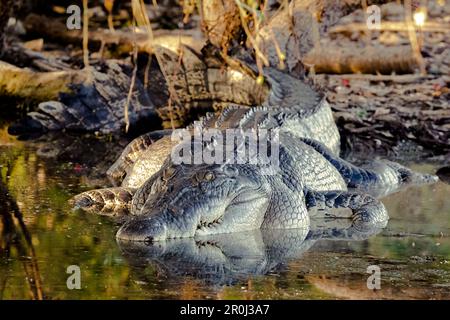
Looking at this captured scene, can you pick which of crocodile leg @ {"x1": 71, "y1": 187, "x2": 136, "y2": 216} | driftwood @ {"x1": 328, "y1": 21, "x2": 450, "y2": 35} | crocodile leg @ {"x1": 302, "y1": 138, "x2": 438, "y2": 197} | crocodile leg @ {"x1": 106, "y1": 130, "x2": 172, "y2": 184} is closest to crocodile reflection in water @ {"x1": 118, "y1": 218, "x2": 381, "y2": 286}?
crocodile leg @ {"x1": 71, "y1": 187, "x2": 136, "y2": 216}

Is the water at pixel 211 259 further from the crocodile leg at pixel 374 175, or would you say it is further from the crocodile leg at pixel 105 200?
the crocodile leg at pixel 374 175

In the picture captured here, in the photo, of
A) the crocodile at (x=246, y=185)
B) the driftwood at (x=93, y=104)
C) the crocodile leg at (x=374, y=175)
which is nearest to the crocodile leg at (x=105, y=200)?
the crocodile at (x=246, y=185)

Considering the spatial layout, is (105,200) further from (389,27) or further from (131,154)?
(389,27)

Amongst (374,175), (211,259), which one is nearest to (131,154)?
(374,175)

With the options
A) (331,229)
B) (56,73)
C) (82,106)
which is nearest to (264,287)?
(331,229)

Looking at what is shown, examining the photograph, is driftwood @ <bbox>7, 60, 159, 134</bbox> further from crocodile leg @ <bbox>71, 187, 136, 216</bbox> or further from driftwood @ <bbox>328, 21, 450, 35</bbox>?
driftwood @ <bbox>328, 21, 450, 35</bbox>

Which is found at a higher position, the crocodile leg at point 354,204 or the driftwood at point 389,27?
the driftwood at point 389,27
